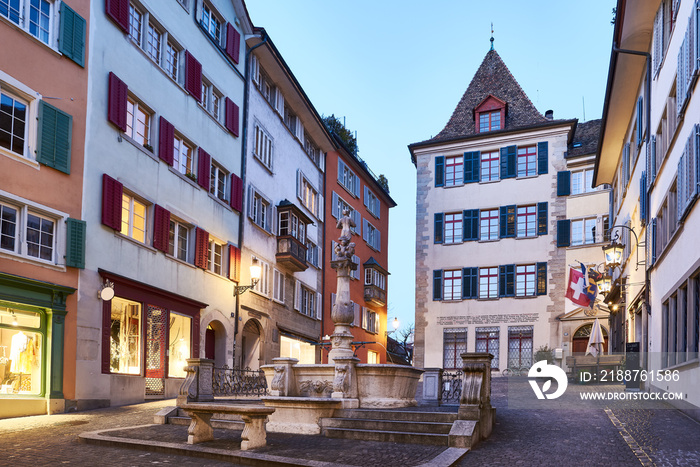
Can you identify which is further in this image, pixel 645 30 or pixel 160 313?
pixel 160 313

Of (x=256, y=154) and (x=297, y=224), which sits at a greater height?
(x=256, y=154)

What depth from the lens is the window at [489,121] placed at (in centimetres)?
4269

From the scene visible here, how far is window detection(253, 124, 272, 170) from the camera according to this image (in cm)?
3036

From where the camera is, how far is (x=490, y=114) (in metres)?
43.0

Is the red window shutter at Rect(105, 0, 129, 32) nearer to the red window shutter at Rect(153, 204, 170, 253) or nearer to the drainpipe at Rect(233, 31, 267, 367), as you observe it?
the red window shutter at Rect(153, 204, 170, 253)

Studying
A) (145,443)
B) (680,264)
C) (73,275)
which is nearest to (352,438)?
(145,443)

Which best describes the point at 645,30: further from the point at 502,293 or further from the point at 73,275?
the point at 502,293

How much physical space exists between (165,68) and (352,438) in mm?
14864

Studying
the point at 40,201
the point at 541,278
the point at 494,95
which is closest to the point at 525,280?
the point at 541,278

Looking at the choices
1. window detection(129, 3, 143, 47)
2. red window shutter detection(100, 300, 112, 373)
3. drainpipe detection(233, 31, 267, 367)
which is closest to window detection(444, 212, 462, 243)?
drainpipe detection(233, 31, 267, 367)

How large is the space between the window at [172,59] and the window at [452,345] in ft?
72.2

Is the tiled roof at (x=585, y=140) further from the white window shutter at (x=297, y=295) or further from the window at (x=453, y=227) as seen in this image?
the white window shutter at (x=297, y=295)

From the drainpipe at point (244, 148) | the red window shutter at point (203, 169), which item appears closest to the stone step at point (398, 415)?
the red window shutter at point (203, 169)

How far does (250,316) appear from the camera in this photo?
28547 millimetres
